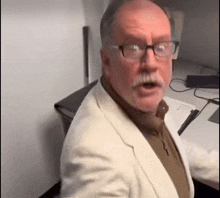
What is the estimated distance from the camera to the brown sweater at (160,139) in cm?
53

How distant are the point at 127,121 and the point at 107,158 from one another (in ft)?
0.34

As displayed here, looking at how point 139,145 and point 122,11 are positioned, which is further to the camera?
point 139,145

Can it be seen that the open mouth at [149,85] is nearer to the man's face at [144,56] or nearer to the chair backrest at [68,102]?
the man's face at [144,56]

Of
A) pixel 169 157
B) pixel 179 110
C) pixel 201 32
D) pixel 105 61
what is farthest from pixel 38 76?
pixel 201 32

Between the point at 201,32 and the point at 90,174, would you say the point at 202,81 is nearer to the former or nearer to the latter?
the point at 201,32

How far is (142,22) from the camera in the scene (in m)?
0.39

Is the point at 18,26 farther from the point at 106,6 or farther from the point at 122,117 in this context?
the point at 122,117

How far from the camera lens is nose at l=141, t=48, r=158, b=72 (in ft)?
1.29

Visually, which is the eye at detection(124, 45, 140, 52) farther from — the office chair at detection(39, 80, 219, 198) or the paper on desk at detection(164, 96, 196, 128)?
the paper on desk at detection(164, 96, 196, 128)

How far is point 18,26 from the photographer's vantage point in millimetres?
370

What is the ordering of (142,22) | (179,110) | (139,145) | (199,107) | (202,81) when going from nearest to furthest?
(142,22) < (139,145) < (179,110) < (199,107) < (202,81)

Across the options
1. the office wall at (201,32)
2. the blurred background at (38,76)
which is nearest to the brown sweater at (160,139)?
the blurred background at (38,76)

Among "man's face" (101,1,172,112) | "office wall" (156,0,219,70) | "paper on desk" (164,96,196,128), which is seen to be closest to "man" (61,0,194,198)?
"man's face" (101,1,172,112)

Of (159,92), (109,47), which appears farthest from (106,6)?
(159,92)
